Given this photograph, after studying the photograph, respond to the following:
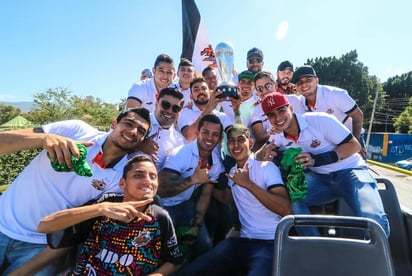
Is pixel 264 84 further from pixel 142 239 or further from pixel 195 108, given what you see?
pixel 142 239

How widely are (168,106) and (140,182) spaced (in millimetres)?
1271

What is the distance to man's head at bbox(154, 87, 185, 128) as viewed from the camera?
3143 mm

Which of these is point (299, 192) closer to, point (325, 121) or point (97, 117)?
point (325, 121)

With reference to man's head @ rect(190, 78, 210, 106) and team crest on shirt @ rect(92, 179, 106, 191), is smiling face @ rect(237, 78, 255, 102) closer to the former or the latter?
man's head @ rect(190, 78, 210, 106)

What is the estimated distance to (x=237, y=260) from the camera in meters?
2.40

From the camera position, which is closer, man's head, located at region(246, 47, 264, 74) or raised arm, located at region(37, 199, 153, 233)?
raised arm, located at region(37, 199, 153, 233)

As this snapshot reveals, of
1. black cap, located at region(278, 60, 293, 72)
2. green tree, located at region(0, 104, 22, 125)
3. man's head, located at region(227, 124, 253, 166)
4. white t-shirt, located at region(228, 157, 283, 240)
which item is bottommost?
green tree, located at region(0, 104, 22, 125)

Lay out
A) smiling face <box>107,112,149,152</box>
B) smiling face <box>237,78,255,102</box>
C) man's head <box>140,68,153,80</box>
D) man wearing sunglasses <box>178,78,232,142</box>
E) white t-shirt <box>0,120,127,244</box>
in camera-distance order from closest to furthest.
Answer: white t-shirt <box>0,120,127,244</box> → smiling face <box>107,112,149,152</box> → man wearing sunglasses <box>178,78,232,142</box> → smiling face <box>237,78,255,102</box> → man's head <box>140,68,153,80</box>

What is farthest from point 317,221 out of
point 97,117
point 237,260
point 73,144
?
point 97,117

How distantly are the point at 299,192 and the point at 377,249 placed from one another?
2.79 ft

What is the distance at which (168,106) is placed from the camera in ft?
10.3

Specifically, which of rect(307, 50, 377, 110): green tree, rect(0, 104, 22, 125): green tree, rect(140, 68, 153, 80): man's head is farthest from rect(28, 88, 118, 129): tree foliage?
rect(307, 50, 377, 110): green tree

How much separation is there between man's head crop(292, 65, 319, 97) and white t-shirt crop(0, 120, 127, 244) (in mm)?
2327

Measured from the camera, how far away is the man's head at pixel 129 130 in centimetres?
244
